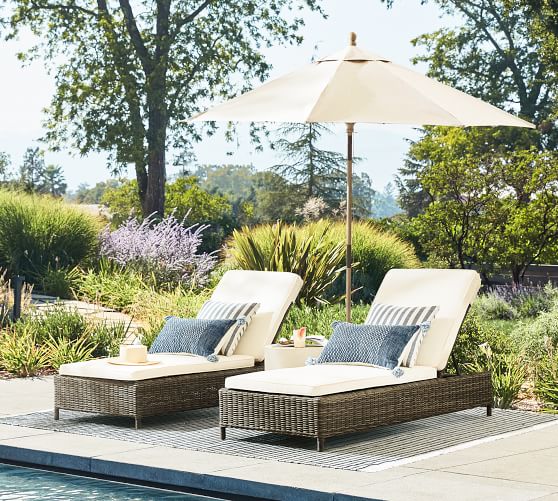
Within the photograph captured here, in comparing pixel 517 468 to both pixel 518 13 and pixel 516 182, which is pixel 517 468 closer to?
pixel 516 182

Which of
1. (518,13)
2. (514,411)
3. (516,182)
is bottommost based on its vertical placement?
(514,411)

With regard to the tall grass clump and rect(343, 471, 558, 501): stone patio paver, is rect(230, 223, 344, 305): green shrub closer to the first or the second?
the tall grass clump

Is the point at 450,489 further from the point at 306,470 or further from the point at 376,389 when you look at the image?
the point at 376,389

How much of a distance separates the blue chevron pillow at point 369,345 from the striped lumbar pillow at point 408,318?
0.06m

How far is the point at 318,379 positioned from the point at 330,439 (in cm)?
51

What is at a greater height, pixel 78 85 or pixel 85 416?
pixel 78 85

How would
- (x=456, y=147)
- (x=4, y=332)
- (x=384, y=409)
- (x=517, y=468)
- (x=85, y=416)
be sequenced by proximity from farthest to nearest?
(x=456, y=147) < (x=4, y=332) < (x=85, y=416) < (x=384, y=409) < (x=517, y=468)

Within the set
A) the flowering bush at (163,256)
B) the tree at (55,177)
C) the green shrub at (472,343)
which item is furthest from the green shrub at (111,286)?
the tree at (55,177)

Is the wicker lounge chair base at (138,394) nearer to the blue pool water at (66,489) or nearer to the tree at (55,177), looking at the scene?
the blue pool water at (66,489)

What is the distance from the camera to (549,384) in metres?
7.99

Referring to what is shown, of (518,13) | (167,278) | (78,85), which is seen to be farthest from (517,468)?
(518,13)

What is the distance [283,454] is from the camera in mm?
6176

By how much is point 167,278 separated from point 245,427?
396 inches

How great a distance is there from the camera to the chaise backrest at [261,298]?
775 cm
